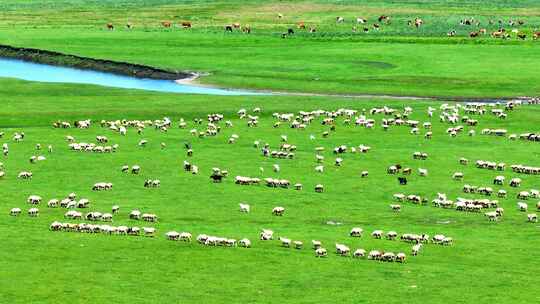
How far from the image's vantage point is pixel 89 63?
4176 inches

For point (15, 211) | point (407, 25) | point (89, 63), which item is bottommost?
point (89, 63)

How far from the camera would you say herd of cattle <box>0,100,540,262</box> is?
43125mm

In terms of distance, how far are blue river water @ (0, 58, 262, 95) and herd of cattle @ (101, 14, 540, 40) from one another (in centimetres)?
2606

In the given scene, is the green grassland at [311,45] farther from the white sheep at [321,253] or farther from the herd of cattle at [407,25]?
the white sheep at [321,253]

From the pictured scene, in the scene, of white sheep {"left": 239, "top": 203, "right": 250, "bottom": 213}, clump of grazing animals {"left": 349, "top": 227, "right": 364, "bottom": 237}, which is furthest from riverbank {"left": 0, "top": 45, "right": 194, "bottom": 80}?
clump of grazing animals {"left": 349, "top": 227, "right": 364, "bottom": 237}

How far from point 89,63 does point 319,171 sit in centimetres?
5406

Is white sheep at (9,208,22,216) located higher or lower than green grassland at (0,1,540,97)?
higher

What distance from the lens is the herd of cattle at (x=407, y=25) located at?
402ft

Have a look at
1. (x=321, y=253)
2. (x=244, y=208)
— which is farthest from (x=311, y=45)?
(x=321, y=253)

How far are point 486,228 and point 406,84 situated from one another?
152 feet

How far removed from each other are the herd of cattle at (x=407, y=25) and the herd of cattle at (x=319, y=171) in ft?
144

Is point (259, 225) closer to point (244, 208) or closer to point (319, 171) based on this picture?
point (244, 208)

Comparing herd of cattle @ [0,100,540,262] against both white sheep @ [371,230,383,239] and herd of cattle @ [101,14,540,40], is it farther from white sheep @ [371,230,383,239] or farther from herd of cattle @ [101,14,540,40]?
herd of cattle @ [101,14,540,40]

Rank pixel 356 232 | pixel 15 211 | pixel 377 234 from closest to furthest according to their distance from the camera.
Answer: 1. pixel 377 234
2. pixel 356 232
3. pixel 15 211
